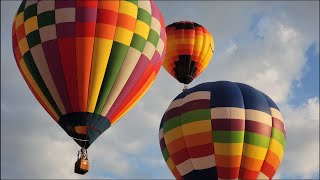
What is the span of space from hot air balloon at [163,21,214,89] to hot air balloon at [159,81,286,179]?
29.0ft

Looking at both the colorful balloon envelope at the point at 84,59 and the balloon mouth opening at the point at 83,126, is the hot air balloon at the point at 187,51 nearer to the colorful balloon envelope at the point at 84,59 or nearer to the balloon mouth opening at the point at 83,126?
the colorful balloon envelope at the point at 84,59

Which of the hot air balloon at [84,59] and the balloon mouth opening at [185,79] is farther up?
the balloon mouth opening at [185,79]

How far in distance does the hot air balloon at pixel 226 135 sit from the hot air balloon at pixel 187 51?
29.0 feet

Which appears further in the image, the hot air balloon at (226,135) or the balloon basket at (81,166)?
the hot air balloon at (226,135)

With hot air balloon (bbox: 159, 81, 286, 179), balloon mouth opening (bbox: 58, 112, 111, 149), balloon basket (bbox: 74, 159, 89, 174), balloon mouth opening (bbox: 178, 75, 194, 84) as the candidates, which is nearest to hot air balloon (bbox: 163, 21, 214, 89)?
balloon mouth opening (bbox: 178, 75, 194, 84)

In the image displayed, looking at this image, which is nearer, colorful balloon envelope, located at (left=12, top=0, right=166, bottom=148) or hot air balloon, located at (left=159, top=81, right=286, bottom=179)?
colorful balloon envelope, located at (left=12, top=0, right=166, bottom=148)

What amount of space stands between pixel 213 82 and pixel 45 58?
5.78 m

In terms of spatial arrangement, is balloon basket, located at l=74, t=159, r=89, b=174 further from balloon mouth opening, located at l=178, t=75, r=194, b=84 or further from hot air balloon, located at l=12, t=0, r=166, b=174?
balloon mouth opening, located at l=178, t=75, r=194, b=84

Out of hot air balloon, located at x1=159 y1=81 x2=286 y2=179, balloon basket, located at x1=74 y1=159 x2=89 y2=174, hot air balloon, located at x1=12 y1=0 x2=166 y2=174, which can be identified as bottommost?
balloon basket, located at x1=74 y1=159 x2=89 y2=174

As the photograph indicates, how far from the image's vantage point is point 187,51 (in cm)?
3119

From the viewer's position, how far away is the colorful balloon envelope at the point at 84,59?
2056 centimetres

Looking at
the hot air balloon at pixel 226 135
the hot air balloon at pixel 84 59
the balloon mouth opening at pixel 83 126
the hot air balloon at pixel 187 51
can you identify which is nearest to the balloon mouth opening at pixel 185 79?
the hot air balloon at pixel 187 51

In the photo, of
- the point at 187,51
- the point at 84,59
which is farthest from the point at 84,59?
the point at 187,51

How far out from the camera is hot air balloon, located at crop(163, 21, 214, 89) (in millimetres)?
31281
